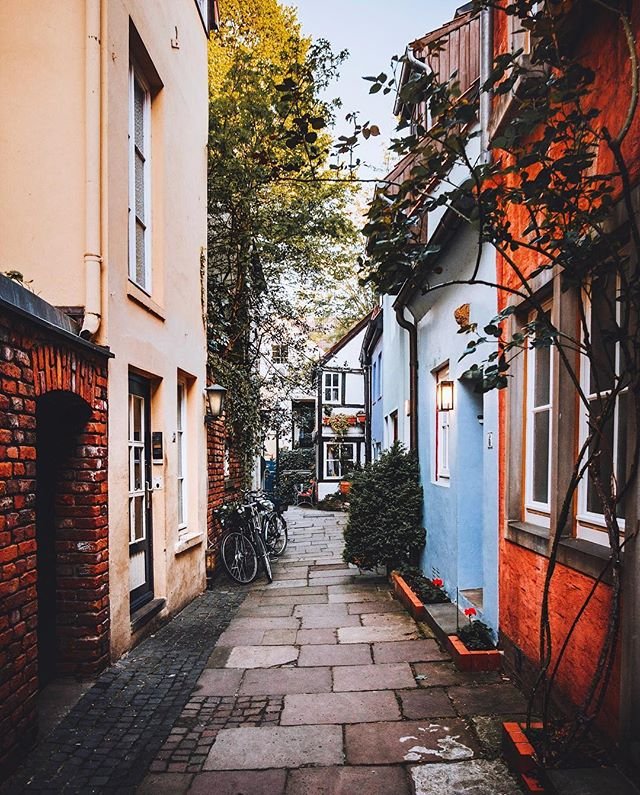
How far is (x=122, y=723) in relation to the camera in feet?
12.5

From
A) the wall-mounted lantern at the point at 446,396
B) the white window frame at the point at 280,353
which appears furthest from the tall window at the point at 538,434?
the white window frame at the point at 280,353

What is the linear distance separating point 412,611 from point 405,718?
8.29 ft

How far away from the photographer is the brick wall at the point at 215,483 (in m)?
8.47

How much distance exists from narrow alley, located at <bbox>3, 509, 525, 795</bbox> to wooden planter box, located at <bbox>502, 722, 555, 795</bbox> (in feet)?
0.32

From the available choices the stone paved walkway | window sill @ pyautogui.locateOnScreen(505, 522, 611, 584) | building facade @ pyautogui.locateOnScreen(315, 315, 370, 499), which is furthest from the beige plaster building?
building facade @ pyautogui.locateOnScreen(315, 315, 370, 499)

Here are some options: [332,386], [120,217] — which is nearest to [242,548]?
[120,217]

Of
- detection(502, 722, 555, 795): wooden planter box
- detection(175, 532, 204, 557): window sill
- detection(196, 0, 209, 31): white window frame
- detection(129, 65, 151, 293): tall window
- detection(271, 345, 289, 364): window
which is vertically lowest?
detection(502, 722, 555, 795): wooden planter box

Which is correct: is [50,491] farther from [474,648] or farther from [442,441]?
[442,441]

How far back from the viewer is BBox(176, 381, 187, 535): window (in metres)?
7.51

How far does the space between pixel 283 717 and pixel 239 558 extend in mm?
4530

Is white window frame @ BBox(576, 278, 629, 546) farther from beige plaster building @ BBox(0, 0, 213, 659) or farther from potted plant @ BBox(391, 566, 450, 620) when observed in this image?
beige plaster building @ BBox(0, 0, 213, 659)

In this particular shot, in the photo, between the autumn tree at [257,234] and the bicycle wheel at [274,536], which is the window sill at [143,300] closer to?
the autumn tree at [257,234]

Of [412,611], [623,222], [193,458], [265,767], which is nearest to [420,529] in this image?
[412,611]

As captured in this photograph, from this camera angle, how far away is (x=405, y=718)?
3.86 m
